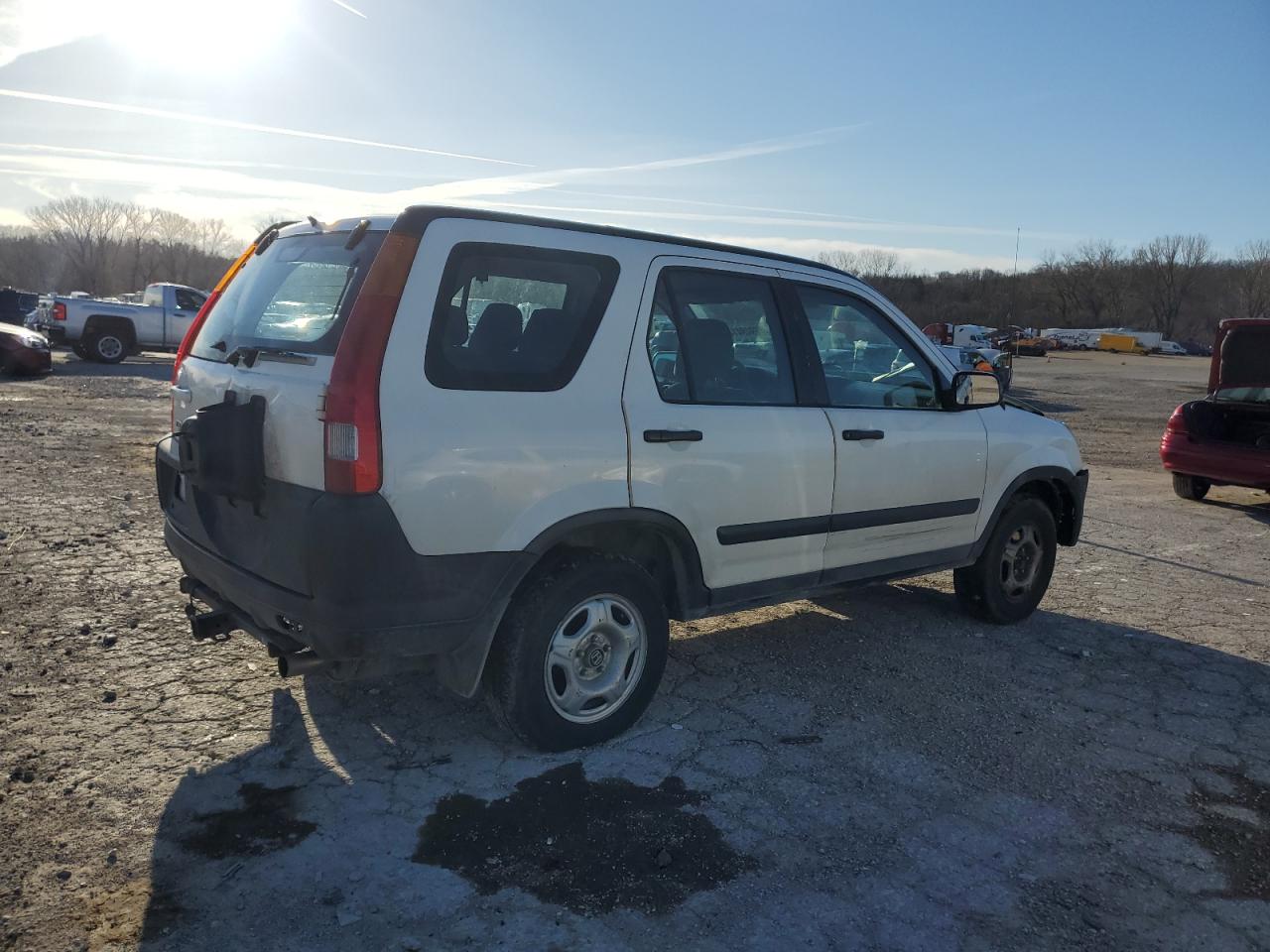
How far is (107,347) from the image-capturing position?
22641 mm

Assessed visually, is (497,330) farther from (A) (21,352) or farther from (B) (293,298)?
(A) (21,352)

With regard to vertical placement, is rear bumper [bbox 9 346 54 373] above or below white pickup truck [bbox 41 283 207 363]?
below

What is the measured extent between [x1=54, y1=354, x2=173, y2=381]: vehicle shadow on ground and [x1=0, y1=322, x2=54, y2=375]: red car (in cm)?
91

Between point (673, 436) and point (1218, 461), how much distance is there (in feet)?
29.1

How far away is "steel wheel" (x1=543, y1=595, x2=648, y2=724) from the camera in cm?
364

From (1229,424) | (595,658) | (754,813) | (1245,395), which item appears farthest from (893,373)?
(1229,424)

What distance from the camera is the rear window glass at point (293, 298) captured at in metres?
3.25

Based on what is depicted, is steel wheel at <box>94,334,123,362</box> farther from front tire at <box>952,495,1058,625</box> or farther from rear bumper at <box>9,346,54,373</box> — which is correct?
front tire at <box>952,495,1058,625</box>

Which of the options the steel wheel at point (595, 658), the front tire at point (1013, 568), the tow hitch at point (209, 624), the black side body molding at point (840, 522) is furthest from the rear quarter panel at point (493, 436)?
the front tire at point (1013, 568)

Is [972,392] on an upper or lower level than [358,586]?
Result: upper

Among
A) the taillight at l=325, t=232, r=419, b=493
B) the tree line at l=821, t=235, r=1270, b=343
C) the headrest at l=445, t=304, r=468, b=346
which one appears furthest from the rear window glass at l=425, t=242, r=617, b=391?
the tree line at l=821, t=235, r=1270, b=343

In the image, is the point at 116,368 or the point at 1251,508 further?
the point at 116,368

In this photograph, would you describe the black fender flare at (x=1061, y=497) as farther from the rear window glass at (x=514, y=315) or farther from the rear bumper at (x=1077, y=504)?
the rear window glass at (x=514, y=315)

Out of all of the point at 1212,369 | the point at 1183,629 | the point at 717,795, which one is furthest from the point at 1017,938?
the point at 1212,369
